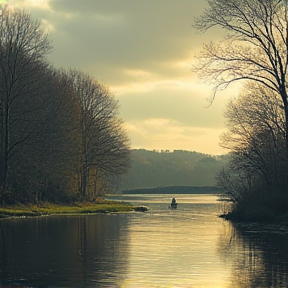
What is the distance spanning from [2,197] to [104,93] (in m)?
31.5

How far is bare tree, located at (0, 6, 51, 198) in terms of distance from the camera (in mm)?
57344

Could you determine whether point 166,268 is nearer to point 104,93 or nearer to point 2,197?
point 2,197

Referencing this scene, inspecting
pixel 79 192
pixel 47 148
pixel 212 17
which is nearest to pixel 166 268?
pixel 212 17

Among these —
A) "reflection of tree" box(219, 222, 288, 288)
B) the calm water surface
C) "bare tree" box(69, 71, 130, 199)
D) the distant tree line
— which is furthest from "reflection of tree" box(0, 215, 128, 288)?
"bare tree" box(69, 71, 130, 199)

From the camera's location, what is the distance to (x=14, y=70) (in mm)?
57688

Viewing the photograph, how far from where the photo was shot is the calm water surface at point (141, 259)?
54.7ft

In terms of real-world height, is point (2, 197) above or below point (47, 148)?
below

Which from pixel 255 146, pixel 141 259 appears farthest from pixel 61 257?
pixel 255 146

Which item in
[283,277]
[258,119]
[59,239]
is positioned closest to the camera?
[283,277]

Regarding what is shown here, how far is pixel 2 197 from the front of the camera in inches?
2199

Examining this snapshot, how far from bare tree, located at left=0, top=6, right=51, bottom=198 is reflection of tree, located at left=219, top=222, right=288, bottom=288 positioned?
27988 millimetres

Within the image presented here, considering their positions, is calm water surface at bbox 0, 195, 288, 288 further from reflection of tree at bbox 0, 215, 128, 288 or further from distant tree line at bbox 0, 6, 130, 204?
distant tree line at bbox 0, 6, 130, 204

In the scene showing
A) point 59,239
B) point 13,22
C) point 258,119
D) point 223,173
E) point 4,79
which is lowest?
point 59,239

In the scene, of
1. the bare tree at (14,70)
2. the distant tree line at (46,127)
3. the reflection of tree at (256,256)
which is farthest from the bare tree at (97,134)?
the reflection of tree at (256,256)
